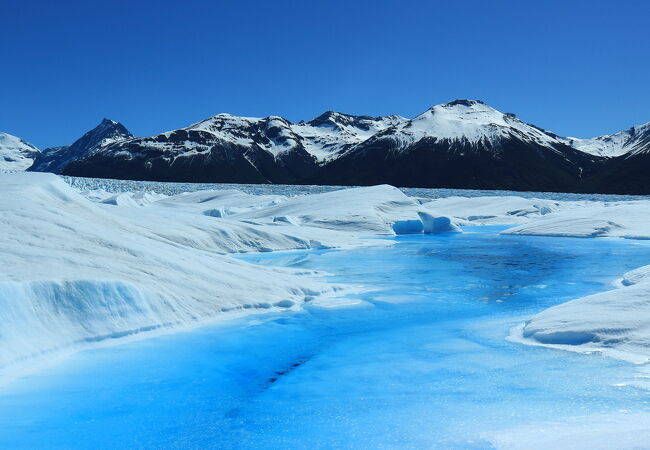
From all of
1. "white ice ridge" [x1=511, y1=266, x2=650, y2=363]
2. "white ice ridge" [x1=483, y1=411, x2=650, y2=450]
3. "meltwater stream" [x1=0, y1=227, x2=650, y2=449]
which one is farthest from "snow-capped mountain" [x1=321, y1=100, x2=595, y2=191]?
"white ice ridge" [x1=483, y1=411, x2=650, y2=450]

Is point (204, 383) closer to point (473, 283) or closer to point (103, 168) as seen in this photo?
point (473, 283)

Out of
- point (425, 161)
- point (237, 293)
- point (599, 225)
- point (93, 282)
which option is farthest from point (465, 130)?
point (93, 282)

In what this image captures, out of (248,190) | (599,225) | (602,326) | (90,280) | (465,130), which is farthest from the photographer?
(465,130)

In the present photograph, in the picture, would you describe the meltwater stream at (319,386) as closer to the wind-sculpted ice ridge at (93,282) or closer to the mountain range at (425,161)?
the wind-sculpted ice ridge at (93,282)

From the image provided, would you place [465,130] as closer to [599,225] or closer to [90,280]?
[599,225]

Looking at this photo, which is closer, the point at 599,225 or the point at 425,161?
the point at 599,225

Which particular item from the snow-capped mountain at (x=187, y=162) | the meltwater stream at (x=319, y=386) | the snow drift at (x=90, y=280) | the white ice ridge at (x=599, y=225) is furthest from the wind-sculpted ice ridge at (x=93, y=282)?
the snow-capped mountain at (x=187, y=162)

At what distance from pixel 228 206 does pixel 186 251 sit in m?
29.1

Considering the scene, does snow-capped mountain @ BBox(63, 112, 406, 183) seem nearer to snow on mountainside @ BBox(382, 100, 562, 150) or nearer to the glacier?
snow on mountainside @ BBox(382, 100, 562, 150)

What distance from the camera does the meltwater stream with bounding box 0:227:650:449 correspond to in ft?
15.1

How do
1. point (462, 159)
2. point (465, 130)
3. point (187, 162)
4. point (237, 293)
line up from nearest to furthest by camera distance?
point (237, 293)
point (462, 159)
point (187, 162)
point (465, 130)

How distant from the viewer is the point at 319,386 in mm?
5805

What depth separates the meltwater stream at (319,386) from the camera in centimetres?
460

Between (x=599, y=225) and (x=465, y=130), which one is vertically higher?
(x=465, y=130)
